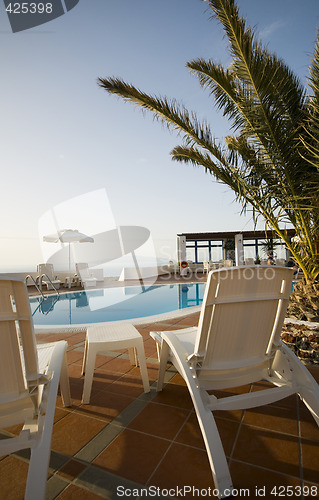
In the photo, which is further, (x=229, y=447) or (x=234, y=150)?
(x=234, y=150)

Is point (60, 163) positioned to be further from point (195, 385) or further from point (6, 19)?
point (195, 385)

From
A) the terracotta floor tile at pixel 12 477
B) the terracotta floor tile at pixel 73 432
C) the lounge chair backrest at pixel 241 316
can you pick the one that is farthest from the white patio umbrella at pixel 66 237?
the lounge chair backrest at pixel 241 316

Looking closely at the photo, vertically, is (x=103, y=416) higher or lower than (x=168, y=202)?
lower

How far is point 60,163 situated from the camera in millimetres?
14117

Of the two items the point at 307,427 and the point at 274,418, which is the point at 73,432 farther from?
the point at 307,427

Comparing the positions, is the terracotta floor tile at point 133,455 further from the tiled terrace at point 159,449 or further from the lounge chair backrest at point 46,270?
the lounge chair backrest at point 46,270

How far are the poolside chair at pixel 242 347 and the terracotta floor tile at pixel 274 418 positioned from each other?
309 millimetres

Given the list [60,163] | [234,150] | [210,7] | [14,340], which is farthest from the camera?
[60,163]

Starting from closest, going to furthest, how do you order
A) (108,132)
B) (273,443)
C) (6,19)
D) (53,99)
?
(273,443), (6,19), (53,99), (108,132)

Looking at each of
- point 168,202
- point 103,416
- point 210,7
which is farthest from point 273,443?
point 168,202

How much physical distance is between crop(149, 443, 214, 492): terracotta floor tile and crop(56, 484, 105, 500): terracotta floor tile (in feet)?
1.01

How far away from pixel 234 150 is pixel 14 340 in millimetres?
3962

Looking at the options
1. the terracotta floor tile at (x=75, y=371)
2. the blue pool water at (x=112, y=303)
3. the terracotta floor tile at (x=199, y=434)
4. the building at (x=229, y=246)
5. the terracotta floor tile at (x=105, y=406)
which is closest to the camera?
the terracotta floor tile at (x=199, y=434)

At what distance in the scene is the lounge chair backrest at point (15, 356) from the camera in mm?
1284
